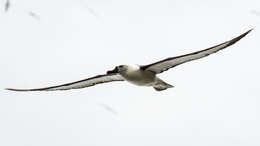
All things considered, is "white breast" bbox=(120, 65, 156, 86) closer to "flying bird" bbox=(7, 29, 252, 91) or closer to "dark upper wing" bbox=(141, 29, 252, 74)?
"flying bird" bbox=(7, 29, 252, 91)

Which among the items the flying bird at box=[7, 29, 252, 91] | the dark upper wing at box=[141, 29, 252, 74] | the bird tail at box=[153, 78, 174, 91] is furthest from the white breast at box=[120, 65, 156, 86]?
the bird tail at box=[153, 78, 174, 91]

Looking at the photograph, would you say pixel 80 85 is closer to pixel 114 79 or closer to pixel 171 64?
pixel 114 79

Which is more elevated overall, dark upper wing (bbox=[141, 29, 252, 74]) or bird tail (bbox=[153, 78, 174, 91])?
dark upper wing (bbox=[141, 29, 252, 74])

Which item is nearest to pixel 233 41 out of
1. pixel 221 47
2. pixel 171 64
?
pixel 221 47

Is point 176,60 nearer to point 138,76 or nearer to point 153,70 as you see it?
point 153,70

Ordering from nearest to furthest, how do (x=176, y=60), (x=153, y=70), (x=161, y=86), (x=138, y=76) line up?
(x=138, y=76)
(x=176, y=60)
(x=153, y=70)
(x=161, y=86)

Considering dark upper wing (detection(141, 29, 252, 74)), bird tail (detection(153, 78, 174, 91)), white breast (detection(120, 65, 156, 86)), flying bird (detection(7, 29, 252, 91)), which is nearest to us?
dark upper wing (detection(141, 29, 252, 74))

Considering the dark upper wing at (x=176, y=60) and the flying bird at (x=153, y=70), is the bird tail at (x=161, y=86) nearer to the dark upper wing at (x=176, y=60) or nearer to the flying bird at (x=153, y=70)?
the flying bird at (x=153, y=70)

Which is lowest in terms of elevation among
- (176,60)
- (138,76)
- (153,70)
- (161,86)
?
(161,86)

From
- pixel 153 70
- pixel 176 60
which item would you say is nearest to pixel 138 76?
pixel 153 70

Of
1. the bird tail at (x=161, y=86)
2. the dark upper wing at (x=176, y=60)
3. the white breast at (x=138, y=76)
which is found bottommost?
the bird tail at (x=161, y=86)

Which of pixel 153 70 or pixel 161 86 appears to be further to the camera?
pixel 161 86

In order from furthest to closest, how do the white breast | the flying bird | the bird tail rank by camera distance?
the bird tail < the white breast < the flying bird

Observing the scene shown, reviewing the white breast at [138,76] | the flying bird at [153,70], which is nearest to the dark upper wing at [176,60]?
the flying bird at [153,70]
